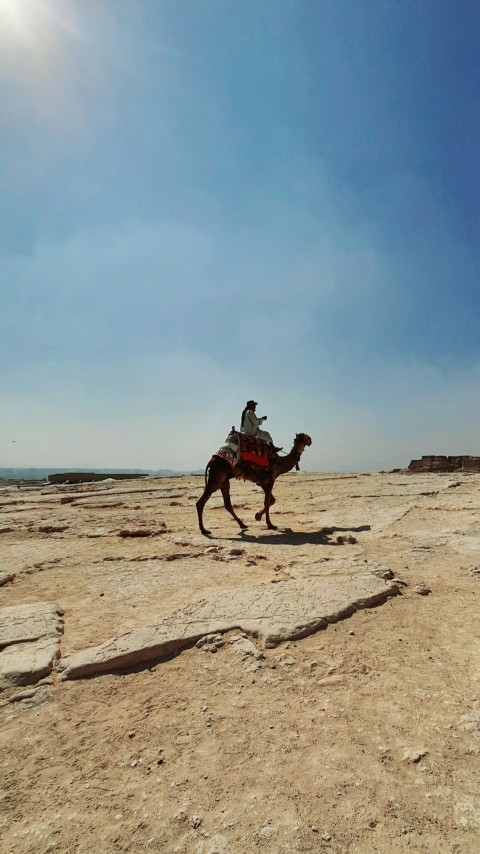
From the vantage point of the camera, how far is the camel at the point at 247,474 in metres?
7.84

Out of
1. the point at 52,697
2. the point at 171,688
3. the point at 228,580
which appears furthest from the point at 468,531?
the point at 52,697

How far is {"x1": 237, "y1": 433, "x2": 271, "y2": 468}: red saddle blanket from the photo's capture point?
8.09m

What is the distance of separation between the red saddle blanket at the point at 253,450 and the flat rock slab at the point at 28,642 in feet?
15.9

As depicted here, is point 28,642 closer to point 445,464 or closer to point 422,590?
point 422,590

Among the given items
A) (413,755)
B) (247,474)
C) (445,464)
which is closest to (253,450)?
(247,474)

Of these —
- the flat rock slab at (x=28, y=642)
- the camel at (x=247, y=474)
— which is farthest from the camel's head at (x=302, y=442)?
the flat rock slab at (x=28, y=642)

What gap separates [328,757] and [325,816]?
1.00ft

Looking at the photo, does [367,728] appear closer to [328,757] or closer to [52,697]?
[328,757]

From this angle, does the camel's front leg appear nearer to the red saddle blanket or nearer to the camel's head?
the red saddle blanket

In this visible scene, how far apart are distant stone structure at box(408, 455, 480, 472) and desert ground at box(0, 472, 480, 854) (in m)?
19.8

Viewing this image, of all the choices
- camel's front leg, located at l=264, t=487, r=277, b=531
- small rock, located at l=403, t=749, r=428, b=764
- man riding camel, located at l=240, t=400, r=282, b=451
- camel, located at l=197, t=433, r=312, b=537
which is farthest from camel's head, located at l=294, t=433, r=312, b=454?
small rock, located at l=403, t=749, r=428, b=764

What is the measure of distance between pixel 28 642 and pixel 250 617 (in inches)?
66.0

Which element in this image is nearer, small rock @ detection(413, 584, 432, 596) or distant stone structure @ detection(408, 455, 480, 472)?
small rock @ detection(413, 584, 432, 596)

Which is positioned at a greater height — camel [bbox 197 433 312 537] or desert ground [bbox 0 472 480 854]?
camel [bbox 197 433 312 537]
